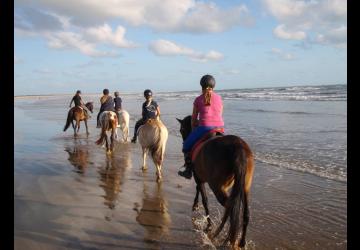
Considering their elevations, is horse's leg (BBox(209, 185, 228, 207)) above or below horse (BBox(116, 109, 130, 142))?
below

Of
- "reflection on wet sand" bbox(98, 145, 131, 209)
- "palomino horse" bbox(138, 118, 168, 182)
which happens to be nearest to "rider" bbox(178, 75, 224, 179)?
"reflection on wet sand" bbox(98, 145, 131, 209)

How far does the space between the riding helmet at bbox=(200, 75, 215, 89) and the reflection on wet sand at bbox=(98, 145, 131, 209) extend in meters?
2.86

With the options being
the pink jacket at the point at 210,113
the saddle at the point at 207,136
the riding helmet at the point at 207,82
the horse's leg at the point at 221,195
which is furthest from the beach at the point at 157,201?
the riding helmet at the point at 207,82

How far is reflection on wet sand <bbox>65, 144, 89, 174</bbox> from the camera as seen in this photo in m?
10.1

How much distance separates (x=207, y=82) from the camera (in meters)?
5.70

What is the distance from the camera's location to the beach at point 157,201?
5281 millimetres

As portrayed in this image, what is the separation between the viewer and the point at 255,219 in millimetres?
6062

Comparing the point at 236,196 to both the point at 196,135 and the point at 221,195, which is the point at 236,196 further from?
the point at 196,135

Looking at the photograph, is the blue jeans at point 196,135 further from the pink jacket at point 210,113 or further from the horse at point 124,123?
the horse at point 124,123

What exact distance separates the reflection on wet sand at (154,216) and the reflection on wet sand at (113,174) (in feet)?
2.03
